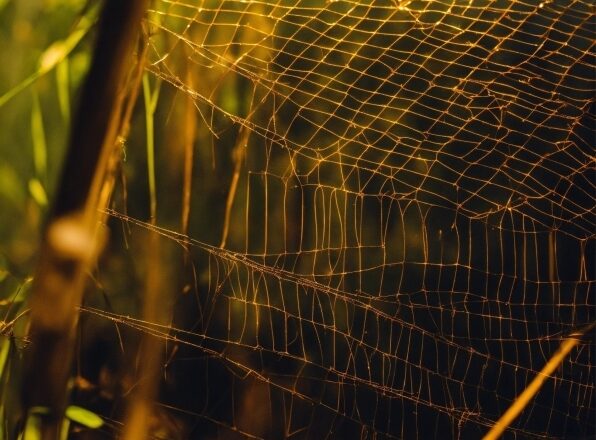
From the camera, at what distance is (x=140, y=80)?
1131mm

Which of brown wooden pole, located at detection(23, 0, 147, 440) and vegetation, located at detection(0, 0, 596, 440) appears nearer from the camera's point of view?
brown wooden pole, located at detection(23, 0, 147, 440)

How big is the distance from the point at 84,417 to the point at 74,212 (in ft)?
2.38

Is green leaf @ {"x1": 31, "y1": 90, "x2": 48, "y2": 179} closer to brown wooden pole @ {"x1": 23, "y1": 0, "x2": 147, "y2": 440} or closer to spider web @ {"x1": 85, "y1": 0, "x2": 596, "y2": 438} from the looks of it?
spider web @ {"x1": 85, "y1": 0, "x2": 596, "y2": 438}

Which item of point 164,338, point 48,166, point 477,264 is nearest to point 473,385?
point 477,264

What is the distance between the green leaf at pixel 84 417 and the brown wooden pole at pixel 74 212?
0.55 meters

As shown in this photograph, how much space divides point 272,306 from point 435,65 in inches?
24.0

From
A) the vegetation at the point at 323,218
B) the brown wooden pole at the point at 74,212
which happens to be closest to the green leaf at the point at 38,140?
the vegetation at the point at 323,218

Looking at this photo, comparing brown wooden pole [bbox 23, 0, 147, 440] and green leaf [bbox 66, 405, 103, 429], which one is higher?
brown wooden pole [bbox 23, 0, 147, 440]

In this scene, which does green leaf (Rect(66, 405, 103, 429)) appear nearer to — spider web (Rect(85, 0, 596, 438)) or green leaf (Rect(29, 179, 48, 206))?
spider web (Rect(85, 0, 596, 438))

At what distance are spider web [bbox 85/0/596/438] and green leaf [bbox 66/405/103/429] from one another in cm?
15

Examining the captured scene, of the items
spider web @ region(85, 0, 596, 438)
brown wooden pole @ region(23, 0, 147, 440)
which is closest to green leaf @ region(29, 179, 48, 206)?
spider web @ region(85, 0, 596, 438)

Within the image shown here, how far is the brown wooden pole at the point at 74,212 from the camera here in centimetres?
63

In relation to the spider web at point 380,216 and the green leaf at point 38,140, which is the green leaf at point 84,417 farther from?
the green leaf at point 38,140

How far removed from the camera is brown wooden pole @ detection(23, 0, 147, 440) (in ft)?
2.07
